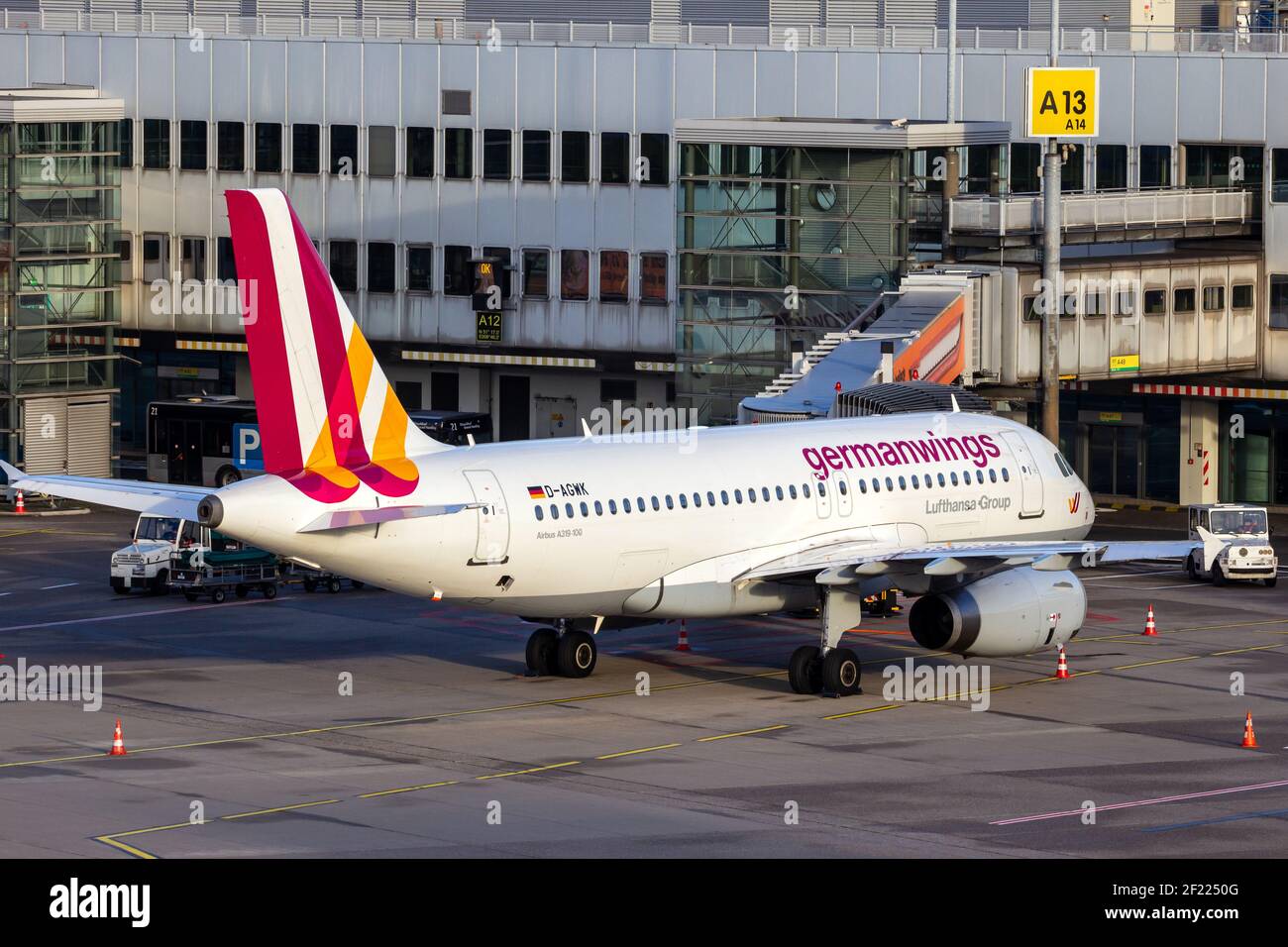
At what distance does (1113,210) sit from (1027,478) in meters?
28.0

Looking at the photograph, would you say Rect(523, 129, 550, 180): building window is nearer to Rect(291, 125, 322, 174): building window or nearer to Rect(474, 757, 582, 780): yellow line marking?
Rect(291, 125, 322, 174): building window

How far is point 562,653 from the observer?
50219mm

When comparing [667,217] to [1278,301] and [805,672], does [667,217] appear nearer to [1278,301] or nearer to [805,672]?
[1278,301]

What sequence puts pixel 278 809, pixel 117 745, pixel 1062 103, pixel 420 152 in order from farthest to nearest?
pixel 420 152, pixel 1062 103, pixel 117 745, pixel 278 809

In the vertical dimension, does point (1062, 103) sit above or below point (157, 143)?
below

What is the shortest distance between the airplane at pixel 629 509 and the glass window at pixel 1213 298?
27975 millimetres

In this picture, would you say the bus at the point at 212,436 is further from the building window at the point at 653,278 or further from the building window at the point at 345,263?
the building window at the point at 345,263

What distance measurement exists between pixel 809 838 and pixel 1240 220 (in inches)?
2112

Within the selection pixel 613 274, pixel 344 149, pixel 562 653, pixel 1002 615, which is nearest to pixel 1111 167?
pixel 613 274

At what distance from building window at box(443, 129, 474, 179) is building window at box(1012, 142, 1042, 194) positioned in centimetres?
2318

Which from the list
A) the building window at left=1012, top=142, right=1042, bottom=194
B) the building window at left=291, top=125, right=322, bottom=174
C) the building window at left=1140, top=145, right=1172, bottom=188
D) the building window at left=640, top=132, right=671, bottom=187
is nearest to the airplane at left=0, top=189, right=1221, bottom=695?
the building window at left=1140, top=145, right=1172, bottom=188

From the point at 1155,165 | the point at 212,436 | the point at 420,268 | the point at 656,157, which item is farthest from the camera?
the point at 420,268

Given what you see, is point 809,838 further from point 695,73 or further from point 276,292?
point 695,73

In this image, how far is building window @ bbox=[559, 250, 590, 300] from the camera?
9581 centimetres
